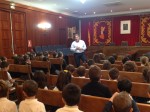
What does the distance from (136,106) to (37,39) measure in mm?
7940

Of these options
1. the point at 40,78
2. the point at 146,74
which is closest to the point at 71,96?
the point at 40,78

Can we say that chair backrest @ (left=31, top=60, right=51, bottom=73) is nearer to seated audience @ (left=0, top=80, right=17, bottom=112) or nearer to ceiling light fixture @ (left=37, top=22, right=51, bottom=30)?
seated audience @ (left=0, top=80, right=17, bottom=112)

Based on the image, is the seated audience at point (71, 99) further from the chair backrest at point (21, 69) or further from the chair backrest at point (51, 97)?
the chair backrest at point (21, 69)

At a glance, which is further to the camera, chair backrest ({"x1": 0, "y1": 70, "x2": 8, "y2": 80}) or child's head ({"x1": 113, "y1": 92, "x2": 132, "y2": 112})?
chair backrest ({"x1": 0, "y1": 70, "x2": 8, "y2": 80})

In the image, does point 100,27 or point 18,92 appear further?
point 100,27

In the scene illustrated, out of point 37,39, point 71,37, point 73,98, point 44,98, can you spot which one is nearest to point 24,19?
point 37,39

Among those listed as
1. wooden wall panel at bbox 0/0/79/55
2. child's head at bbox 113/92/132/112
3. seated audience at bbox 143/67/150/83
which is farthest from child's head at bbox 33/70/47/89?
wooden wall panel at bbox 0/0/79/55

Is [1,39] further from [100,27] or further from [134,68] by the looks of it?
[100,27]

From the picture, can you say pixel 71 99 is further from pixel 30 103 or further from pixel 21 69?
pixel 21 69

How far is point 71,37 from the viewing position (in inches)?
468

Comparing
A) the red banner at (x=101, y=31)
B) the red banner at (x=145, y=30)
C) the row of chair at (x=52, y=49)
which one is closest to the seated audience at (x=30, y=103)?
the row of chair at (x=52, y=49)

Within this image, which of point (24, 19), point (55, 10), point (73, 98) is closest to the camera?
point (73, 98)

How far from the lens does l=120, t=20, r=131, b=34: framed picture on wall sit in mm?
11828

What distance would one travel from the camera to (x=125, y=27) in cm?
1191
